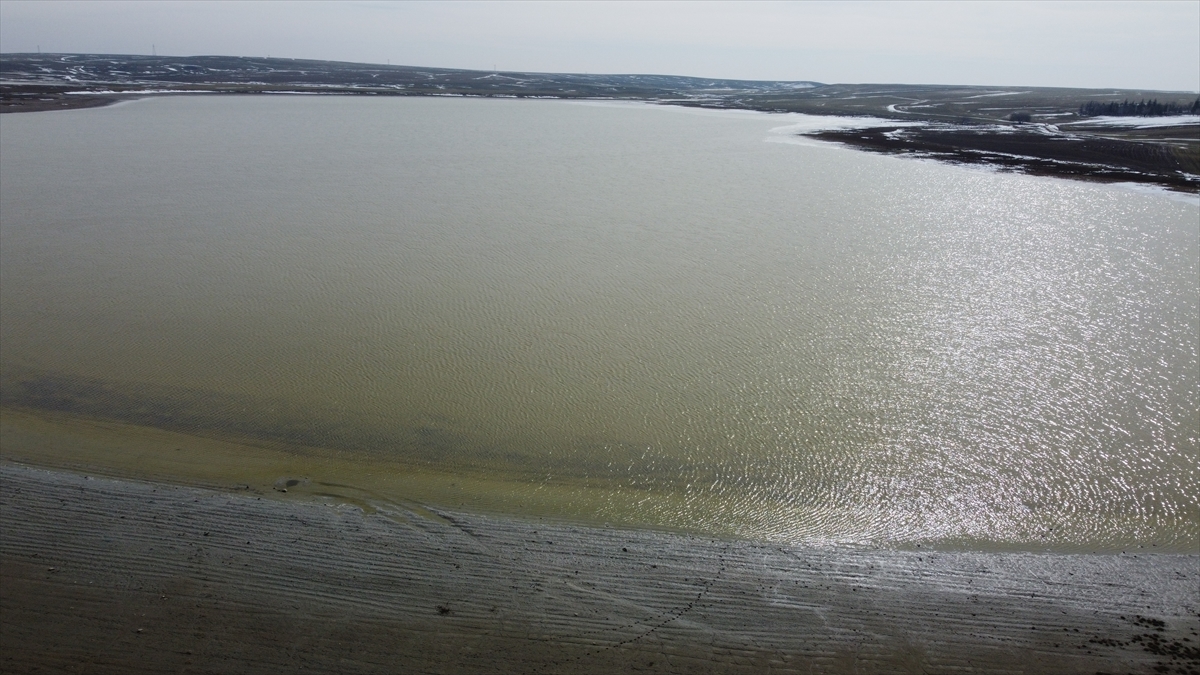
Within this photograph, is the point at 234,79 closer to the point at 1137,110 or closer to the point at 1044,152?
the point at 1044,152

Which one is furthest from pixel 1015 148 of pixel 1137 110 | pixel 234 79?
pixel 234 79

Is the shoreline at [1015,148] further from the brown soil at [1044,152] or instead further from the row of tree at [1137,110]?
the row of tree at [1137,110]

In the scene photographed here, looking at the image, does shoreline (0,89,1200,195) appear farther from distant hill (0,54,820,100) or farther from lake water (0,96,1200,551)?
distant hill (0,54,820,100)

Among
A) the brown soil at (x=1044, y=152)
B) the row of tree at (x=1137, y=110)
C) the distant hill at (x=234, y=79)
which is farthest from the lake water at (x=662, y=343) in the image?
the distant hill at (x=234, y=79)

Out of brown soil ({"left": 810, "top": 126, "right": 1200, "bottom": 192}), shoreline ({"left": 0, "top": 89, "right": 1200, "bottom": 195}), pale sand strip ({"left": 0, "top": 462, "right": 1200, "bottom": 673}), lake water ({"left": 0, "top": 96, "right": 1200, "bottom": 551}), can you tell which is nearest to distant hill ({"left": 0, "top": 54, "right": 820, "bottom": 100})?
shoreline ({"left": 0, "top": 89, "right": 1200, "bottom": 195})

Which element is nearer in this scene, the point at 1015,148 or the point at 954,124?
the point at 1015,148

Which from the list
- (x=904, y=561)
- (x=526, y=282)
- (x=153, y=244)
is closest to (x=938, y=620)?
(x=904, y=561)

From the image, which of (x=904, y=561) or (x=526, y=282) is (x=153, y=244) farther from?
(x=904, y=561)
